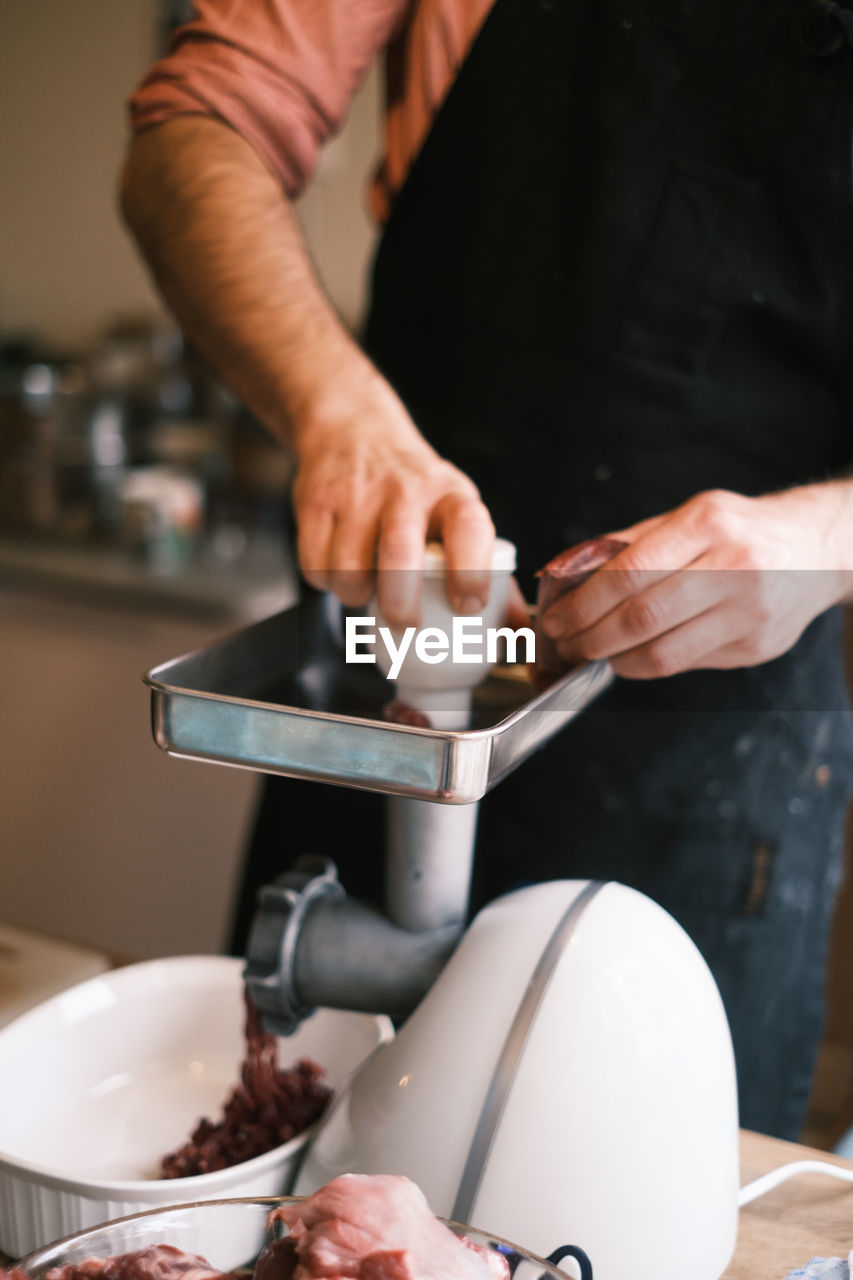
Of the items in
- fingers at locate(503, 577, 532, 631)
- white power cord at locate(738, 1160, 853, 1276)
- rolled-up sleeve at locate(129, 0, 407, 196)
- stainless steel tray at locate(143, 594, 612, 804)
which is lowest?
white power cord at locate(738, 1160, 853, 1276)

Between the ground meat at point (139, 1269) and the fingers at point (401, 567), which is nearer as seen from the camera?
the ground meat at point (139, 1269)

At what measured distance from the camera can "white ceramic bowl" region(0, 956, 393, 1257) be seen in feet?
1.51

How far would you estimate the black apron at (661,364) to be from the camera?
716mm

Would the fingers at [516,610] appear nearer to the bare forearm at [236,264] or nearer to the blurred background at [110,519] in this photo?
the bare forearm at [236,264]

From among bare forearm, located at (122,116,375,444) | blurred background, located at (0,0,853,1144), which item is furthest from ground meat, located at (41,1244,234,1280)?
blurred background, located at (0,0,853,1144)

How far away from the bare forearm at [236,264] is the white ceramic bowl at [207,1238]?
0.40 metres

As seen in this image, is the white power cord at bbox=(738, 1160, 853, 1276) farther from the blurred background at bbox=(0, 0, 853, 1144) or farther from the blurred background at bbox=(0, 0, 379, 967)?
the blurred background at bbox=(0, 0, 379, 967)

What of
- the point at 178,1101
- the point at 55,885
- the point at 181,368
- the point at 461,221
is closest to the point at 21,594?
the point at 55,885

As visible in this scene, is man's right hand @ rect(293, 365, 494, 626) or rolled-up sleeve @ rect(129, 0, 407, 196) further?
rolled-up sleeve @ rect(129, 0, 407, 196)

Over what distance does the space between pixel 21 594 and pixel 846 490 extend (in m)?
1.39

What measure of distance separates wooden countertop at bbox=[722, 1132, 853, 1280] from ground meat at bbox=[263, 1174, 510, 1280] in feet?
0.63

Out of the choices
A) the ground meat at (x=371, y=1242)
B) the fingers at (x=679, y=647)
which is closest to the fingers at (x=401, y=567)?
the fingers at (x=679, y=647)

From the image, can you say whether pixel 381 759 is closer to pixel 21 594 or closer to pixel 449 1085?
pixel 449 1085

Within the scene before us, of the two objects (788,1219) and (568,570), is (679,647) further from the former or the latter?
(788,1219)
